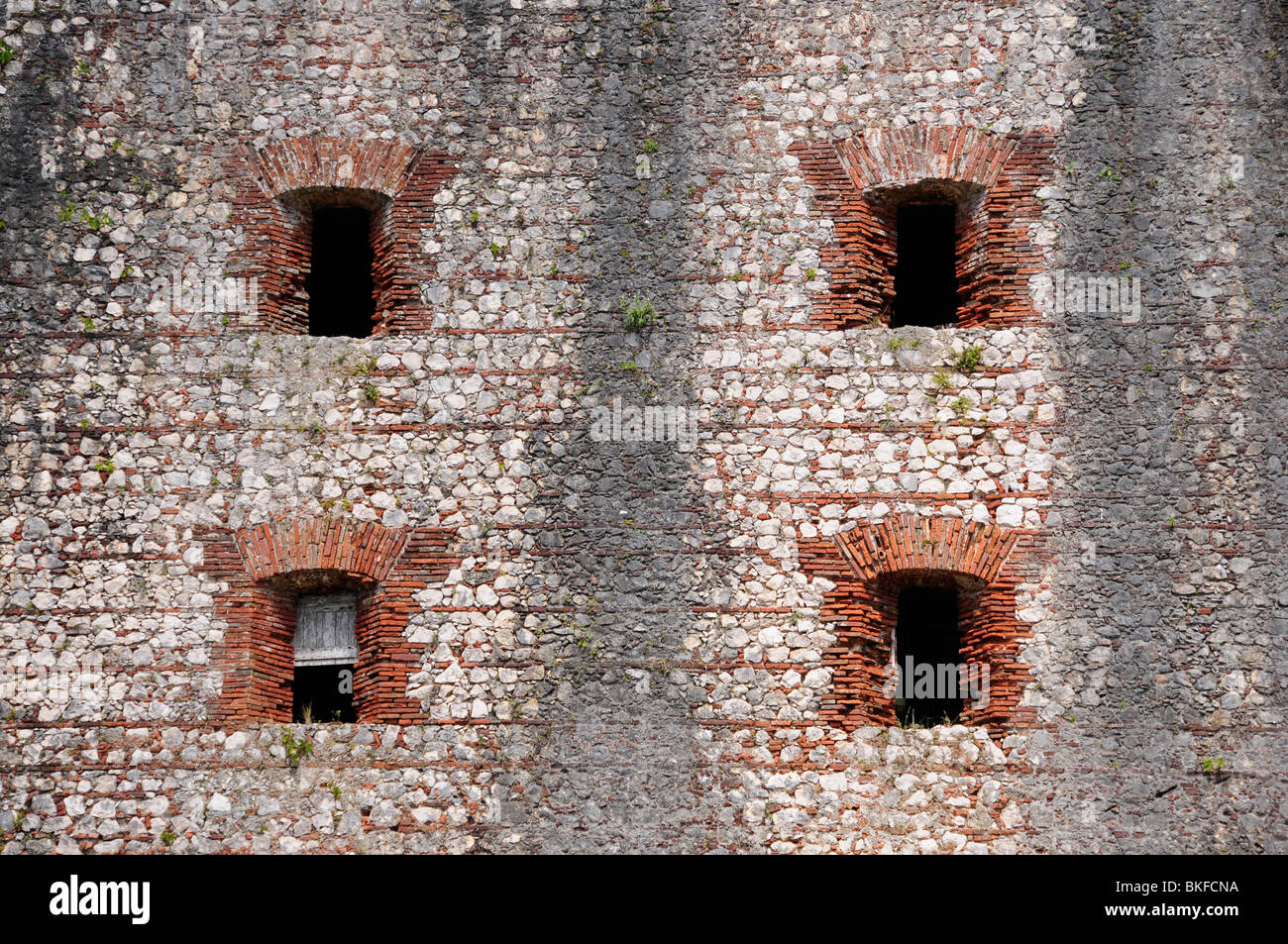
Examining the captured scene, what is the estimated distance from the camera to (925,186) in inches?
518

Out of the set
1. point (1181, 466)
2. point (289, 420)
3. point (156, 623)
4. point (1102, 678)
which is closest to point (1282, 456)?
point (1181, 466)

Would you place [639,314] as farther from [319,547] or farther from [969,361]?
[319,547]

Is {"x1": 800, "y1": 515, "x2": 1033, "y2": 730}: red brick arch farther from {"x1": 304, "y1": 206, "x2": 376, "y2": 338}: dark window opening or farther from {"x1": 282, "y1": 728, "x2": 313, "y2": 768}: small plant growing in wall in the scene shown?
{"x1": 304, "y1": 206, "x2": 376, "y2": 338}: dark window opening

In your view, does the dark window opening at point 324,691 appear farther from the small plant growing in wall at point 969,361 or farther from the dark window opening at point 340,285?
the small plant growing in wall at point 969,361

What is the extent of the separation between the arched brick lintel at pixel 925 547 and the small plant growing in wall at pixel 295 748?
13.8 ft

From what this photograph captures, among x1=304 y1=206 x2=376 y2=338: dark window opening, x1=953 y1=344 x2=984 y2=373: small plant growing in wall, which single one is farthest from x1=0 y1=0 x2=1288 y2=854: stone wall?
x1=304 y1=206 x2=376 y2=338: dark window opening

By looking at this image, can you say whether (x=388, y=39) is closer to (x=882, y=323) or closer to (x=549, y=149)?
(x=549, y=149)

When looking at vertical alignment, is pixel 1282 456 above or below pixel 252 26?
below

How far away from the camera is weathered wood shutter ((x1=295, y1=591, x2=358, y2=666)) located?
41.9ft

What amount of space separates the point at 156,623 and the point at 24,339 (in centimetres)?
247

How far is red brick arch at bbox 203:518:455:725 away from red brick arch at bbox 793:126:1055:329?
3.79 meters

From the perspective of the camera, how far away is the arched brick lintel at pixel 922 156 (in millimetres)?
13031

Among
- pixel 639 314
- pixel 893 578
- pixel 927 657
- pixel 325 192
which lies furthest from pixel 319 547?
pixel 927 657

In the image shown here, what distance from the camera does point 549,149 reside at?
13180 mm
